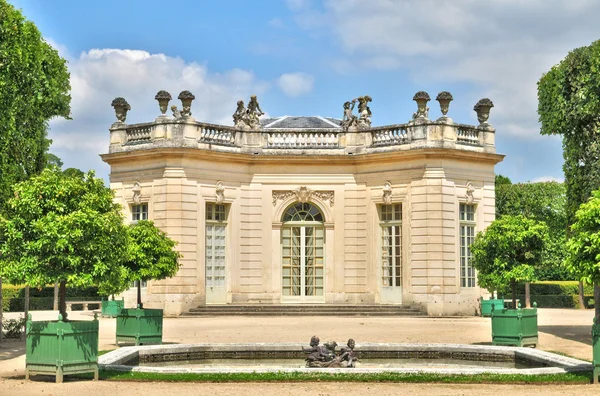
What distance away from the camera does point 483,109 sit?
2903 cm

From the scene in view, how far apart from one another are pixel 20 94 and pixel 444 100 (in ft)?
44.7

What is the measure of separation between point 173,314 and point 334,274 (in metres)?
4.99

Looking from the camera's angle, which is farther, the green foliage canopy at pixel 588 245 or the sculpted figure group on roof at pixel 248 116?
the sculpted figure group on roof at pixel 248 116

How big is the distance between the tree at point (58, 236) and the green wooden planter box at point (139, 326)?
12.4 ft

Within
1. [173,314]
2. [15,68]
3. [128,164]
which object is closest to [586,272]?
[15,68]

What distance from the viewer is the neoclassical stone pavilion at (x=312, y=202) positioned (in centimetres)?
2730

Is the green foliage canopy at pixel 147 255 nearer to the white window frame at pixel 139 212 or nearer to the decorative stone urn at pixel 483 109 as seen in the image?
the white window frame at pixel 139 212

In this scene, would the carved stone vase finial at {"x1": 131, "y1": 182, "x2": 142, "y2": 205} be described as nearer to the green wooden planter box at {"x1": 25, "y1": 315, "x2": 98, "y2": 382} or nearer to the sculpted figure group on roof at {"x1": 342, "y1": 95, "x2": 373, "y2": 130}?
→ the sculpted figure group on roof at {"x1": 342, "y1": 95, "x2": 373, "y2": 130}

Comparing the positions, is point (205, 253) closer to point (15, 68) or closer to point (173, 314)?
point (173, 314)

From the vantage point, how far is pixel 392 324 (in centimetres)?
2334

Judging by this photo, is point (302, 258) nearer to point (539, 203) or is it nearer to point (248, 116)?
Answer: point (248, 116)

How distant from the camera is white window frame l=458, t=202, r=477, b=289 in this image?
27.7 meters

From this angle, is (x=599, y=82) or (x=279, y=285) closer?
(x=599, y=82)

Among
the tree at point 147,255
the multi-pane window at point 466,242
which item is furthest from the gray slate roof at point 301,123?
the tree at point 147,255
